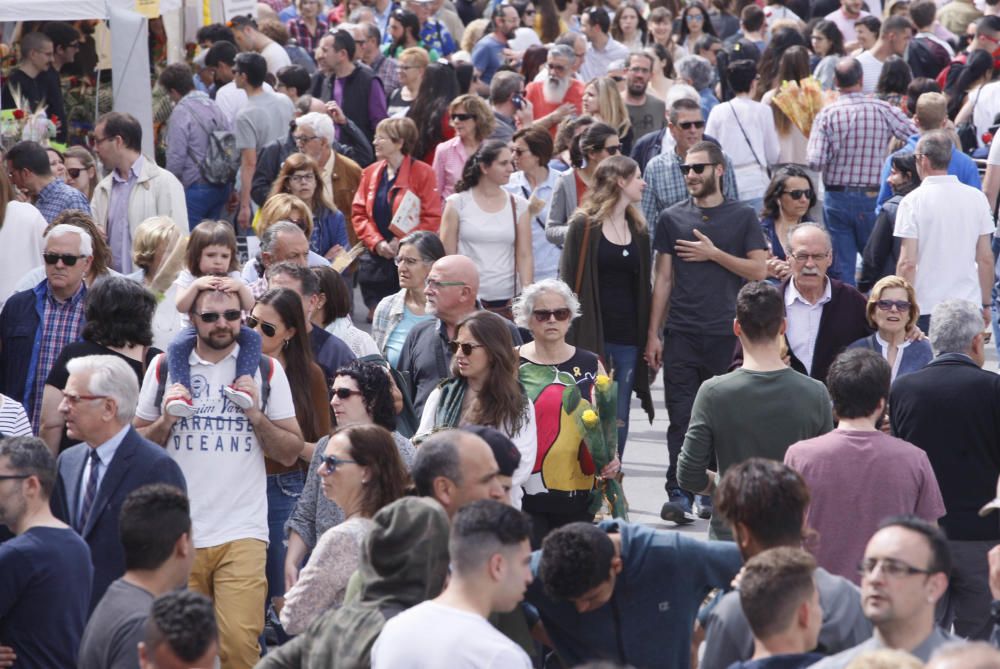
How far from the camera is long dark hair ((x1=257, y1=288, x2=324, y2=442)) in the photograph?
→ 6.96m

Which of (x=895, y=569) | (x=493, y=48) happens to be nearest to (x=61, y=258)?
(x=895, y=569)

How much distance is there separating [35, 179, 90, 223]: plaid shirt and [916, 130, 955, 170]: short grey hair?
503cm

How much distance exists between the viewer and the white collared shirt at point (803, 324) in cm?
789

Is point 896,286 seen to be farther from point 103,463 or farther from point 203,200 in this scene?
point 203,200

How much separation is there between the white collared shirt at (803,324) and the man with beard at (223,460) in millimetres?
2719

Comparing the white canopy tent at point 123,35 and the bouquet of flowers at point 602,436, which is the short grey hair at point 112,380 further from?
the white canopy tent at point 123,35

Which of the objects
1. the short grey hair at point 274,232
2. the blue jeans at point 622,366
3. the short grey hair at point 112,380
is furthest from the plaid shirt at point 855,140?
the short grey hair at point 112,380

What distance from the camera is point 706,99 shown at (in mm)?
14328

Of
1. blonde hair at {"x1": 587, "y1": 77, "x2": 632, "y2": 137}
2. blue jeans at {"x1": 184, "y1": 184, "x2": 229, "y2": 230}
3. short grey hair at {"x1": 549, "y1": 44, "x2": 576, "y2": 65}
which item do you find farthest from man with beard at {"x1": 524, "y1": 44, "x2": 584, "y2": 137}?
blue jeans at {"x1": 184, "y1": 184, "x2": 229, "y2": 230}

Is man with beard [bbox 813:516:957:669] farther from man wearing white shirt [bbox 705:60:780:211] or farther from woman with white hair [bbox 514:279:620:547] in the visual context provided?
man wearing white shirt [bbox 705:60:780:211]

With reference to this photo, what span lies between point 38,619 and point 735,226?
16.0 feet

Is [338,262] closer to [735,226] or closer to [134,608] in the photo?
[735,226]

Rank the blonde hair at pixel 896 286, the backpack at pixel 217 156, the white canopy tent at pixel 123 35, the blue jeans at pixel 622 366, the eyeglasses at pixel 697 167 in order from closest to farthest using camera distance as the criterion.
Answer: the blonde hair at pixel 896 286 < the eyeglasses at pixel 697 167 < the blue jeans at pixel 622 366 < the white canopy tent at pixel 123 35 < the backpack at pixel 217 156

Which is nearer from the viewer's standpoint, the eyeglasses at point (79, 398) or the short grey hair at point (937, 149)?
the eyeglasses at point (79, 398)
